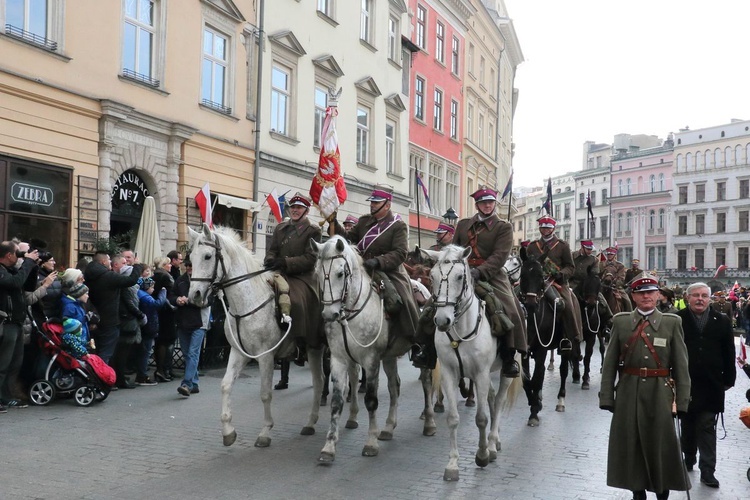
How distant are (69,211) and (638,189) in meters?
80.7

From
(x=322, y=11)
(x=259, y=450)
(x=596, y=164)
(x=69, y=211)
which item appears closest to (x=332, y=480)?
(x=259, y=450)

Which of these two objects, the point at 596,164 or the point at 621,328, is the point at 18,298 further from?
the point at 596,164

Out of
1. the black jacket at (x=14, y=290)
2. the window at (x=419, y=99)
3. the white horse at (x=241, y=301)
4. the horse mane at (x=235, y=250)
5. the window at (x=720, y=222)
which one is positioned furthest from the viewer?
the window at (x=720, y=222)

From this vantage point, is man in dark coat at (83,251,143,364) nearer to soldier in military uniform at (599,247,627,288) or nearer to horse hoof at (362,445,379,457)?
horse hoof at (362,445,379,457)

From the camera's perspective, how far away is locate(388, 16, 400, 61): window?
30867 millimetres

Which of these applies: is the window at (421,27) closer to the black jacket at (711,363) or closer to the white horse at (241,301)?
the white horse at (241,301)

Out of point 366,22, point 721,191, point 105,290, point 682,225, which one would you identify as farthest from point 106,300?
point 682,225

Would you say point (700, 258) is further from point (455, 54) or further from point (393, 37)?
point (393, 37)

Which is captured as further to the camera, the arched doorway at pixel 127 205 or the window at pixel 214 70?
the window at pixel 214 70

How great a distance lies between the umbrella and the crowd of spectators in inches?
56.2

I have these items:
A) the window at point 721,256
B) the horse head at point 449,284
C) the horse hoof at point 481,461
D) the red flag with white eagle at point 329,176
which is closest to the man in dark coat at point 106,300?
the red flag with white eagle at point 329,176

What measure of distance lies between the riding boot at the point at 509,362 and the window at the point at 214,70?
13884 millimetres

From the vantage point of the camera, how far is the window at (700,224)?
81750 millimetres

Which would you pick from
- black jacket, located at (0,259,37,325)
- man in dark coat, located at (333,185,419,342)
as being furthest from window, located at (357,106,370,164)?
black jacket, located at (0,259,37,325)
